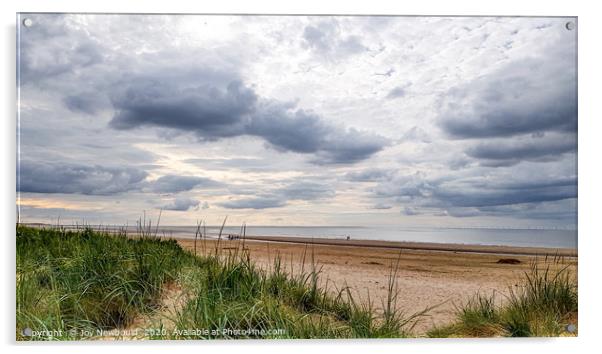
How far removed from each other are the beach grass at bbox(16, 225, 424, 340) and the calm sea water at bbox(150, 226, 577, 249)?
20 cm

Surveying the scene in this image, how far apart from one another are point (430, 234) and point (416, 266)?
250 mm

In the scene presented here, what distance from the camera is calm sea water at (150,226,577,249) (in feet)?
13.9

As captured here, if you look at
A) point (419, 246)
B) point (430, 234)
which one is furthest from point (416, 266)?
point (430, 234)

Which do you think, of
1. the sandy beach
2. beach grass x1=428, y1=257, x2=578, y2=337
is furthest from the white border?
the sandy beach

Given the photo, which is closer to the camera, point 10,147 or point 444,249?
point 10,147

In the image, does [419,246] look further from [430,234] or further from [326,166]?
[326,166]

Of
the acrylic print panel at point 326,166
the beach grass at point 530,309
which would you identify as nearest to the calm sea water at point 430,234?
the acrylic print panel at point 326,166

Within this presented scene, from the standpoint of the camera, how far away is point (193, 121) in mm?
4250

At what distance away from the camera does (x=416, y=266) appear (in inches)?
168

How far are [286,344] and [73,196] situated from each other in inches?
69.8

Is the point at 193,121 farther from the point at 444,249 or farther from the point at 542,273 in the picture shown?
the point at 542,273

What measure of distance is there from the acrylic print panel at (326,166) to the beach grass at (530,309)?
0.03 ft

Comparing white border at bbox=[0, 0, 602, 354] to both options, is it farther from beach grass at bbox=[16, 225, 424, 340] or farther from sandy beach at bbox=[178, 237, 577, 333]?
sandy beach at bbox=[178, 237, 577, 333]
